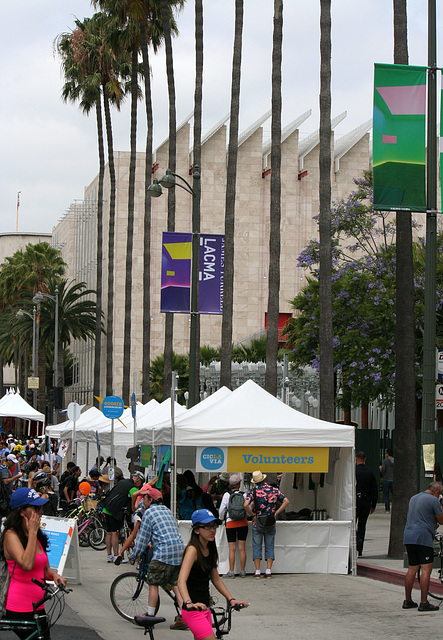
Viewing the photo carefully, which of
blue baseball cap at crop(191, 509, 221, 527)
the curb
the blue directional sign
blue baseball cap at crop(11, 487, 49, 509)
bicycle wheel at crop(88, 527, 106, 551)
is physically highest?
the blue directional sign

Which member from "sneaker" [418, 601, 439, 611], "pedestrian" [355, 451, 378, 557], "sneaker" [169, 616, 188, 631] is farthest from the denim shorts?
"sneaker" [169, 616, 188, 631]

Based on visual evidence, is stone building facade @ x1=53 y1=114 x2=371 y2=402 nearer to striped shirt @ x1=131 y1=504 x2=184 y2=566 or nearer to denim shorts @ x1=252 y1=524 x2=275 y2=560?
denim shorts @ x1=252 y1=524 x2=275 y2=560

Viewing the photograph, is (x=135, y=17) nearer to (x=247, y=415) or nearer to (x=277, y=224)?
(x=277, y=224)

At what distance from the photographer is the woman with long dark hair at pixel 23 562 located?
6.64m

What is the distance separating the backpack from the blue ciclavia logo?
25.5 inches

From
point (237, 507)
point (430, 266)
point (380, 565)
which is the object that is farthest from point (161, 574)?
point (430, 266)

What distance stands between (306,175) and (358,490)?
198ft

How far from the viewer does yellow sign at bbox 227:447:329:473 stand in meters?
16.6

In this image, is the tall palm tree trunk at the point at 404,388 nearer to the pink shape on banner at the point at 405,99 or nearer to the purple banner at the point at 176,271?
the pink shape on banner at the point at 405,99

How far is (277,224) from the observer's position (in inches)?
1081

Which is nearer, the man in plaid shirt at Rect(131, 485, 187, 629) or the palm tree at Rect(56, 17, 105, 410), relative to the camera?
the man in plaid shirt at Rect(131, 485, 187, 629)

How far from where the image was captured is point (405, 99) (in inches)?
608

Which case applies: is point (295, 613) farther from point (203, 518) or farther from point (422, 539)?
point (203, 518)

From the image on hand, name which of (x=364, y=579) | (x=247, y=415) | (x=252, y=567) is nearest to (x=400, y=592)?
(x=364, y=579)
